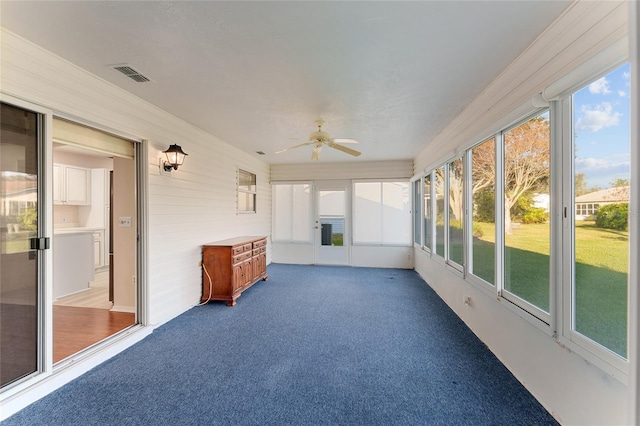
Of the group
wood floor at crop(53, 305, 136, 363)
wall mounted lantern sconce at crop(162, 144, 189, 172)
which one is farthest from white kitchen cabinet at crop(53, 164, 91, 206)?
wall mounted lantern sconce at crop(162, 144, 189, 172)

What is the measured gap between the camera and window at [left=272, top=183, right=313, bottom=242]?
24.0 feet

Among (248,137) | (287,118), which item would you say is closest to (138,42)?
(287,118)

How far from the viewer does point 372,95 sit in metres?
3.04

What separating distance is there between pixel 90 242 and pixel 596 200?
21.6 feet

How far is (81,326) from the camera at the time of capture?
126 inches

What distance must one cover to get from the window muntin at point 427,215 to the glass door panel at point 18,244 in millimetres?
5393

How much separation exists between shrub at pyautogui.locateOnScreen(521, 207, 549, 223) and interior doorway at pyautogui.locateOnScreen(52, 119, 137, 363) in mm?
4156

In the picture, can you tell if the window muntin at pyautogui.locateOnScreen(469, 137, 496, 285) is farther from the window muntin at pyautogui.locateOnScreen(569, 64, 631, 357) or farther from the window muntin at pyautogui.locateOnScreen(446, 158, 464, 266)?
the window muntin at pyautogui.locateOnScreen(569, 64, 631, 357)

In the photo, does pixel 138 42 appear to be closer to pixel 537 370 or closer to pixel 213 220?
pixel 213 220

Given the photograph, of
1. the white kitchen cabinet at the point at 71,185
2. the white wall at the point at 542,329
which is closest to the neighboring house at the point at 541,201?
the white wall at the point at 542,329

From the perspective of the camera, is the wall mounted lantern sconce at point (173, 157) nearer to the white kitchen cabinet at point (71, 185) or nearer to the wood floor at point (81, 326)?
the wood floor at point (81, 326)

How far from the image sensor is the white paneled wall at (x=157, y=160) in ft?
7.09

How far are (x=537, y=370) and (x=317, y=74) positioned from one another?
3068 millimetres

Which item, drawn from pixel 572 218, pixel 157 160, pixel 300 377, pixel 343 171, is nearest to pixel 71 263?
pixel 157 160
